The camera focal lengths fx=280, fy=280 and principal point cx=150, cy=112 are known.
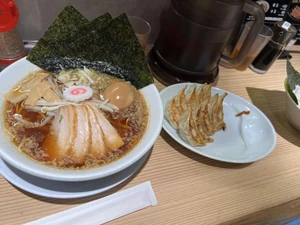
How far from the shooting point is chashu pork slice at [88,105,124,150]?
2.99 feet

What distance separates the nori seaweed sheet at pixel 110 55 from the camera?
1.09 m

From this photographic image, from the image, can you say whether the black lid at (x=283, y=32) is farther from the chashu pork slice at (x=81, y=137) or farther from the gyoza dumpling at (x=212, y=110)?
the chashu pork slice at (x=81, y=137)

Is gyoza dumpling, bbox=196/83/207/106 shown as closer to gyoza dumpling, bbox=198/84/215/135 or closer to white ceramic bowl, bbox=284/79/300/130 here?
gyoza dumpling, bbox=198/84/215/135

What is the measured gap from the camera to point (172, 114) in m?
1.15

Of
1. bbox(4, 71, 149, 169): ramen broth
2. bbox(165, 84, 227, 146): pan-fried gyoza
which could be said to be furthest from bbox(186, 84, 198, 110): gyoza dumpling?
bbox(4, 71, 149, 169): ramen broth

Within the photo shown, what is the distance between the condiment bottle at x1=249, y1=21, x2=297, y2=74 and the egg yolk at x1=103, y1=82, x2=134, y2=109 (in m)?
0.96

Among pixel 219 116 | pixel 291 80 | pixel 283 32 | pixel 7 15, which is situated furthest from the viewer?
pixel 283 32

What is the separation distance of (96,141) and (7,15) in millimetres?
580

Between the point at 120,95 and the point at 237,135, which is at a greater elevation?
the point at 120,95

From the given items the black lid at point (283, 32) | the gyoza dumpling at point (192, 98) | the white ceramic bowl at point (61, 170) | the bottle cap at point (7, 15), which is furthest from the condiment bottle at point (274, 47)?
the bottle cap at point (7, 15)

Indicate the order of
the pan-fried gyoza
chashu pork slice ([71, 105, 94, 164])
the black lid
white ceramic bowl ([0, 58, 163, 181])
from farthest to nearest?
the black lid, the pan-fried gyoza, chashu pork slice ([71, 105, 94, 164]), white ceramic bowl ([0, 58, 163, 181])

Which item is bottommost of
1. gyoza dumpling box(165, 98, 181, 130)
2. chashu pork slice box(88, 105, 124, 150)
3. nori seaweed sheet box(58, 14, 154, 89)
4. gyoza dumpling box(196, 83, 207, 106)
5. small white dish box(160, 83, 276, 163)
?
small white dish box(160, 83, 276, 163)

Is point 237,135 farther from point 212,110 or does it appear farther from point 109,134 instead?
point 109,134

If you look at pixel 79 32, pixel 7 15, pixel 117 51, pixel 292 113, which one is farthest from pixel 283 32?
pixel 7 15
